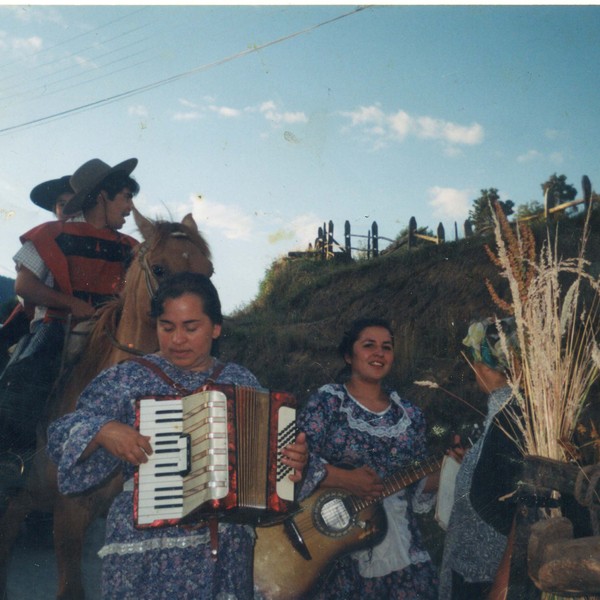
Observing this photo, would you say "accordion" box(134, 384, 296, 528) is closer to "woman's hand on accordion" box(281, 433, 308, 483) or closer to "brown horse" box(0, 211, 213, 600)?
"woman's hand on accordion" box(281, 433, 308, 483)

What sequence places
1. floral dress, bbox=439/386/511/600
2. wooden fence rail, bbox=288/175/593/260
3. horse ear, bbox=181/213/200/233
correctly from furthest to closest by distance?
1. wooden fence rail, bbox=288/175/593/260
2. horse ear, bbox=181/213/200/233
3. floral dress, bbox=439/386/511/600

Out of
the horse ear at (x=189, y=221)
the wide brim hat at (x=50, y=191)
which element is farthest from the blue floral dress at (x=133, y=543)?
the wide brim hat at (x=50, y=191)

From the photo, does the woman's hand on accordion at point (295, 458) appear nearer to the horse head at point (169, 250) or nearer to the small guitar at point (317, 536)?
the small guitar at point (317, 536)

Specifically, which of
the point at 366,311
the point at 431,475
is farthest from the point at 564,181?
the point at 431,475

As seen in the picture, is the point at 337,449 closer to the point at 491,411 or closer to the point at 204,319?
the point at 491,411

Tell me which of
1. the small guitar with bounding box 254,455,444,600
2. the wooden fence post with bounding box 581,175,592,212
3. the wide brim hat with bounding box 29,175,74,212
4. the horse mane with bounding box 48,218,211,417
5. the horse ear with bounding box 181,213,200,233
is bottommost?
the small guitar with bounding box 254,455,444,600

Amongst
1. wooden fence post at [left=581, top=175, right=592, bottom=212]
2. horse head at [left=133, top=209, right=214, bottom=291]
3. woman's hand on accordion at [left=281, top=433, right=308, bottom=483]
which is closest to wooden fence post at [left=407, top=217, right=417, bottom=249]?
wooden fence post at [left=581, top=175, right=592, bottom=212]

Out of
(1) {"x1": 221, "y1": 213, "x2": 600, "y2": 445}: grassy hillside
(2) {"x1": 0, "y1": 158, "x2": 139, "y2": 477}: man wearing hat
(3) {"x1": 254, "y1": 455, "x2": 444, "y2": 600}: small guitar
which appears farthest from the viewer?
(1) {"x1": 221, "y1": 213, "x2": 600, "y2": 445}: grassy hillside

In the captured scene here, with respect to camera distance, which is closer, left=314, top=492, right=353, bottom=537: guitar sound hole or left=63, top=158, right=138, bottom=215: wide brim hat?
left=314, top=492, right=353, bottom=537: guitar sound hole

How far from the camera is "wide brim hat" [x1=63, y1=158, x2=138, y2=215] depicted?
4902 millimetres

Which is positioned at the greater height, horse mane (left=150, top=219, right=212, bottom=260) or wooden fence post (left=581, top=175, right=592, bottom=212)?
wooden fence post (left=581, top=175, right=592, bottom=212)

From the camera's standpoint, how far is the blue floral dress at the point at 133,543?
8.76 ft

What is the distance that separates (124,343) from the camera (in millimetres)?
4145

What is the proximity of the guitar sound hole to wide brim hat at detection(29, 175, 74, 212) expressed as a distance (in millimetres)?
3961
